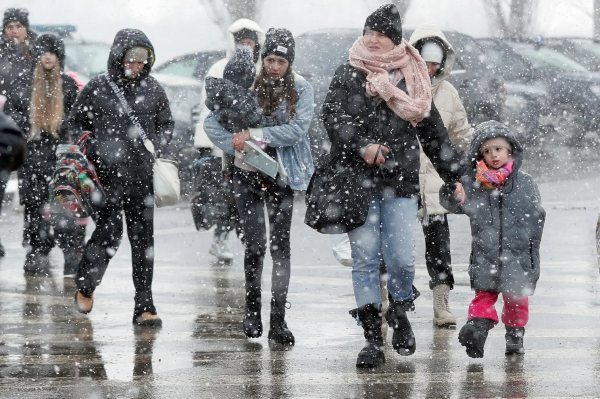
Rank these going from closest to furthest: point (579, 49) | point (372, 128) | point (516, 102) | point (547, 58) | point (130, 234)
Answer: point (372, 128) → point (130, 234) → point (516, 102) → point (547, 58) → point (579, 49)

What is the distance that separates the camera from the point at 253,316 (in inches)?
296

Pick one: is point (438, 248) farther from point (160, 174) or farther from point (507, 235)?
point (160, 174)

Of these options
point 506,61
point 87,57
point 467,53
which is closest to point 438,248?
point 467,53

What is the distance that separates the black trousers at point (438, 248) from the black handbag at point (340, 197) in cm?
128

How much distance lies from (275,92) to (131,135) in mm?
1070

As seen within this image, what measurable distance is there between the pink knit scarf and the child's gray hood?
0.35 metres

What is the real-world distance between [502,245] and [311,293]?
102 inches

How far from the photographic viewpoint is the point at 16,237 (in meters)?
12.3

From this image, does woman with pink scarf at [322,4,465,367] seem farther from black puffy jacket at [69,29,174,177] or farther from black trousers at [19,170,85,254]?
black trousers at [19,170,85,254]

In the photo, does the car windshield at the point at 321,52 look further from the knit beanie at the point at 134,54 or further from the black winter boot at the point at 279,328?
the black winter boot at the point at 279,328

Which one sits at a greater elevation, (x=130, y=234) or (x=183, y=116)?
(x=130, y=234)

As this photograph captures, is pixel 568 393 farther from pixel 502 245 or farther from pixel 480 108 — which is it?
pixel 480 108

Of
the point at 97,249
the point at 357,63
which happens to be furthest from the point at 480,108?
the point at 357,63

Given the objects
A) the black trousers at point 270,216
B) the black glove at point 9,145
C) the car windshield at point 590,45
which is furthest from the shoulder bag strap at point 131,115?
the car windshield at point 590,45
